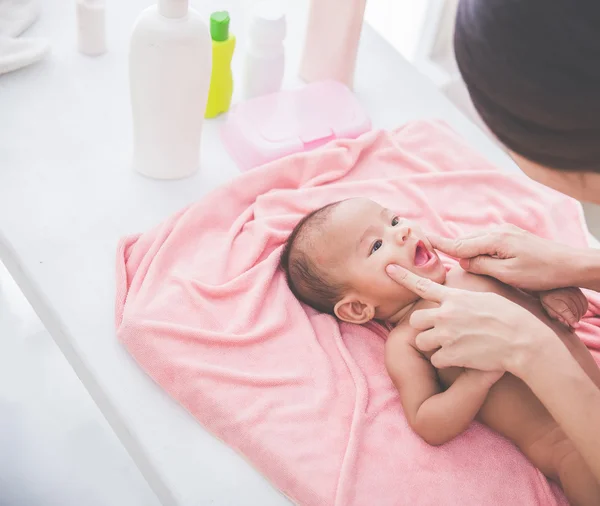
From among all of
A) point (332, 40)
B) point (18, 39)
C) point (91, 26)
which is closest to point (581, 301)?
point (332, 40)

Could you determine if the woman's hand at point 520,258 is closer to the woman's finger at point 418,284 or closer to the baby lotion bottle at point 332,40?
the woman's finger at point 418,284

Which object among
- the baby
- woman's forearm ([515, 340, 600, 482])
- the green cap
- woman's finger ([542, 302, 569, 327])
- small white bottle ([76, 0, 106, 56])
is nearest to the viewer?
woman's forearm ([515, 340, 600, 482])

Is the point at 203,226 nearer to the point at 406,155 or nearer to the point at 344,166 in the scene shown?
the point at 344,166

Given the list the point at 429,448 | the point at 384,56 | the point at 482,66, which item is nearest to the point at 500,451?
the point at 429,448

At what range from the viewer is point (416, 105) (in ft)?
5.25

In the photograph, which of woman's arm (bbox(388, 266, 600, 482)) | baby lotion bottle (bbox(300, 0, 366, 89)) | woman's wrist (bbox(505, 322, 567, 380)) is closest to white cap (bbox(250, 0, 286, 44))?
baby lotion bottle (bbox(300, 0, 366, 89))

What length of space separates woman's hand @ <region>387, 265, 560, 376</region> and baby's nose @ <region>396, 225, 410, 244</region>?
15 centimetres

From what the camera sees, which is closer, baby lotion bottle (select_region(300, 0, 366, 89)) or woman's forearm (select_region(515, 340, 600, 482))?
woman's forearm (select_region(515, 340, 600, 482))

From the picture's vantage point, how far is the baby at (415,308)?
1.02 m

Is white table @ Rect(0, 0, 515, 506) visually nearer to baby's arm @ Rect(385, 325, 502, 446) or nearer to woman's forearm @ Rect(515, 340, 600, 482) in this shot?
baby's arm @ Rect(385, 325, 502, 446)

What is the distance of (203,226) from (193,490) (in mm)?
455

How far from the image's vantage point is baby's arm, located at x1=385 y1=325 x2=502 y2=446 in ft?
3.33

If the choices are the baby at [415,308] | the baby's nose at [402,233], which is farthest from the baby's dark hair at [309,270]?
the baby's nose at [402,233]

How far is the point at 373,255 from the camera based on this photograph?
1165mm
